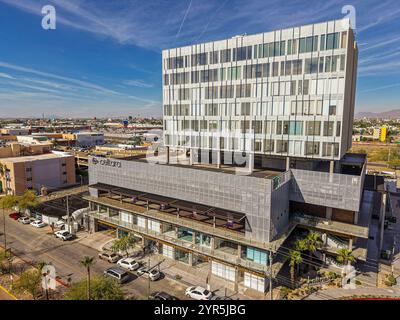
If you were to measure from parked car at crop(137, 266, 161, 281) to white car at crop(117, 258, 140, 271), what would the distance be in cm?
110

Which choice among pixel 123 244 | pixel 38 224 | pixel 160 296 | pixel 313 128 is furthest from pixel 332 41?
pixel 38 224

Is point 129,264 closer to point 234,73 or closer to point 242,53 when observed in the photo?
point 234,73

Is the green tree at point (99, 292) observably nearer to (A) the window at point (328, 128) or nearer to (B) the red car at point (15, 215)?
(A) the window at point (328, 128)

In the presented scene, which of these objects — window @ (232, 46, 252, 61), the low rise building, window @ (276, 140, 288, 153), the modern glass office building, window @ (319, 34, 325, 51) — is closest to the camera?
the modern glass office building

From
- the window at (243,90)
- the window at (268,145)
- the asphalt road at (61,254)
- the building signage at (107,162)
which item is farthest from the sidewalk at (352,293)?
the building signage at (107,162)

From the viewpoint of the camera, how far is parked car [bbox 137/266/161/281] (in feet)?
129

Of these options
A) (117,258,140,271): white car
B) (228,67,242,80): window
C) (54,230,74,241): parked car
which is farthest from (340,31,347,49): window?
(54,230,74,241): parked car

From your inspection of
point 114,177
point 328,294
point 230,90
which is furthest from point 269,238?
point 114,177

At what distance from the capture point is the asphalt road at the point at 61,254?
37625 millimetres

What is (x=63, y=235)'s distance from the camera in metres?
52.5

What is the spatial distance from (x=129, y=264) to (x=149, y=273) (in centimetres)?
466

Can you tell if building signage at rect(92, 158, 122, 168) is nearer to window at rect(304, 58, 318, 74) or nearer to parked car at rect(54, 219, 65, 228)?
parked car at rect(54, 219, 65, 228)

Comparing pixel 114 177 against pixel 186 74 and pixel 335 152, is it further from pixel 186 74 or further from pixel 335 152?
pixel 335 152

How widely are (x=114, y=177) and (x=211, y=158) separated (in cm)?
2159
